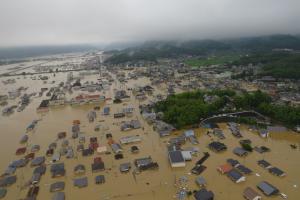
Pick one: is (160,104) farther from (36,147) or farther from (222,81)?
(222,81)

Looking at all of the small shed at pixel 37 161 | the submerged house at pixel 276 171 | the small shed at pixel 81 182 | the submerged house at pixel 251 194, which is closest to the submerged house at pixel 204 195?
the submerged house at pixel 251 194

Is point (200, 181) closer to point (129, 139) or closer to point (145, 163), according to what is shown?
point (145, 163)

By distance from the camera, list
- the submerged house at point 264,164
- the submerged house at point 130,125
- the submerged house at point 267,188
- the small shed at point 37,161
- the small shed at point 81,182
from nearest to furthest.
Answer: the submerged house at point 267,188 < the small shed at point 81,182 < the submerged house at point 264,164 < the small shed at point 37,161 < the submerged house at point 130,125

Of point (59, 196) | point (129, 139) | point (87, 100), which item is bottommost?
point (59, 196)

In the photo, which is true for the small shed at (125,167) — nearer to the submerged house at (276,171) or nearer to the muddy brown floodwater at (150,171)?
the muddy brown floodwater at (150,171)

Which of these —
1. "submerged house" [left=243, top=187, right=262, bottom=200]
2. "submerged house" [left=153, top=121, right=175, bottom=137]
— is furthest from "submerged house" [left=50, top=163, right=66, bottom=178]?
"submerged house" [left=243, top=187, right=262, bottom=200]

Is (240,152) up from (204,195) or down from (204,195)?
up

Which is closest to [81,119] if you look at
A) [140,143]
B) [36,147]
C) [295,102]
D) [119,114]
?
[119,114]

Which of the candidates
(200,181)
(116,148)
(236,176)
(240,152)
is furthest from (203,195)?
(116,148)

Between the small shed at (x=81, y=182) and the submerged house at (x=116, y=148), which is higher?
the submerged house at (x=116, y=148)

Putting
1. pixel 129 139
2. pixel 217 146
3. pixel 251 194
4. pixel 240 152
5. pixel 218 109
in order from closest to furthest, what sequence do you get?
1. pixel 251 194
2. pixel 240 152
3. pixel 217 146
4. pixel 129 139
5. pixel 218 109

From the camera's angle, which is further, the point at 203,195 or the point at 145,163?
the point at 145,163

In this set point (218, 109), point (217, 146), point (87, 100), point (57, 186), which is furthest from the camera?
point (87, 100)
